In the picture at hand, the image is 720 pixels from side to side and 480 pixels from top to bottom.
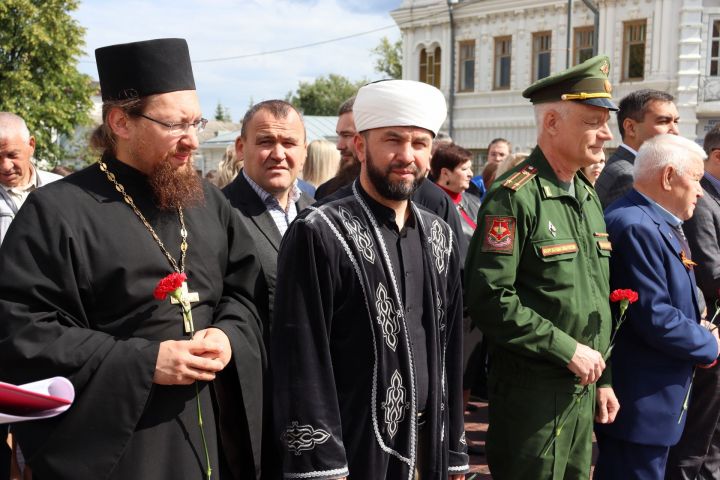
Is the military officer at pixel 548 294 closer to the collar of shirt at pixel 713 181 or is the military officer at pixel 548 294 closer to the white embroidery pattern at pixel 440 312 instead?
the white embroidery pattern at pixel 440 312

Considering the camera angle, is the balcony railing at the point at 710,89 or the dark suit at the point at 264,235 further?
the balcony railing at the point at 710,89

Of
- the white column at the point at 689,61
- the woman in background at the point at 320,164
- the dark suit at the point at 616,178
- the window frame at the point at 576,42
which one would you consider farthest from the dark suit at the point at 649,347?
the window frame at the point at 576,42

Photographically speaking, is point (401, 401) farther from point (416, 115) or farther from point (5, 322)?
point (5, 322)

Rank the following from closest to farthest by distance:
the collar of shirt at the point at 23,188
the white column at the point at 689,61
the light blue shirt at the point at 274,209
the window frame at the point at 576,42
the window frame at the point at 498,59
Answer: the light blue shirt at the point at 274,209 < the collar of shirt at the point at 23,188 < the white column at the point at 689,61 < the window frame at the point at 576,42 < the window frame at the point at 498,59

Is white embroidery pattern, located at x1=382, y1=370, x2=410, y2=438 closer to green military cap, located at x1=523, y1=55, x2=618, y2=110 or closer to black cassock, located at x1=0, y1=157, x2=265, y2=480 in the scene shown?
black cassock, located at x1=0, y1=157, x2=265, y2=480

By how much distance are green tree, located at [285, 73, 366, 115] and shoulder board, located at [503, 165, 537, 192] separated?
63.9 meters

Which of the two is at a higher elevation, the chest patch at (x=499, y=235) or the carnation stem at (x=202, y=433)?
the chest patch at (x=499, y=235)

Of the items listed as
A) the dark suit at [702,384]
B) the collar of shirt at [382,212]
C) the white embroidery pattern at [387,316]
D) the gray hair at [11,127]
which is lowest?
the dark suit at [702,384]


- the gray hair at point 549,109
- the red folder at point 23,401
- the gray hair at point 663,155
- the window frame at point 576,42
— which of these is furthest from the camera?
the window frame at point 576,42

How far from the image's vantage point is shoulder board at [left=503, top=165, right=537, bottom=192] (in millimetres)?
3596

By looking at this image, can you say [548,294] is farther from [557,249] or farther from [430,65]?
[430,65]

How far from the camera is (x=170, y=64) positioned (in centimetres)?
286

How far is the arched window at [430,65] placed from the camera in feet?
105

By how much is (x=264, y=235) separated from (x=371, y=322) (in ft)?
3.61
